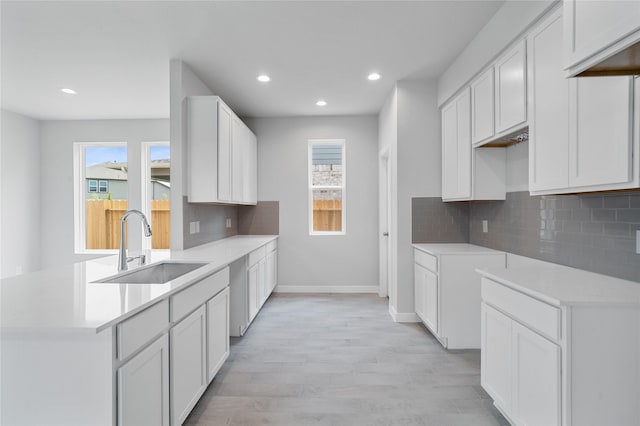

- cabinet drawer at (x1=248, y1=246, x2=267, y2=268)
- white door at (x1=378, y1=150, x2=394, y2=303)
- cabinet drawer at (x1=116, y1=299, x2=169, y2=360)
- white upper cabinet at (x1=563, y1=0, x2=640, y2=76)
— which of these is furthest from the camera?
white door at (x1=378, y1=150, x2=394, y2=303)

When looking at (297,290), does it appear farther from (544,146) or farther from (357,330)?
(544,146)

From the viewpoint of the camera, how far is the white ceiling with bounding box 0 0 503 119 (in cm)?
246

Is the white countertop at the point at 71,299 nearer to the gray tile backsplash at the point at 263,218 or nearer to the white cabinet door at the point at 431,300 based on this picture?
the white cabinet door at the point at 431,300

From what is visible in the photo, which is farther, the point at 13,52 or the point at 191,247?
the point at 191,247

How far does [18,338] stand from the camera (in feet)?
4.10

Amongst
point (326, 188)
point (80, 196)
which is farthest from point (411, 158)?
point (80, 196)

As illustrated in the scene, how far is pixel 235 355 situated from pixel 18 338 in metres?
1.92

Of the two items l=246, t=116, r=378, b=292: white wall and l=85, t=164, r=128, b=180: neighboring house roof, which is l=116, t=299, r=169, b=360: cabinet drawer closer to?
l=246, t=116, r=378, b=292: white wall

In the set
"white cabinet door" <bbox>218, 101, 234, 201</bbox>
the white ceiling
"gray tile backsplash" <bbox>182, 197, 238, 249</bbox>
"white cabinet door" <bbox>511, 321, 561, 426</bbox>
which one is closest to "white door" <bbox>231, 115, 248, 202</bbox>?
"white cabinet door" <bbox>218, 101, 234, 201</bbox>

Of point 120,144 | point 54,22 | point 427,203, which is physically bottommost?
point 427,203

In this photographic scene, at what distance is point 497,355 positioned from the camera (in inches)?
76.2

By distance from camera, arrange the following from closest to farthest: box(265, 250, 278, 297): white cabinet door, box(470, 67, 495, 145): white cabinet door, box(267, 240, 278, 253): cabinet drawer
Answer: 1. box(470, 67, 495, 145): white cabinet door
2. box(265, 250, 278, 297): white cabinet door
3. box(267, 240, 278, 253): cabinet drawer

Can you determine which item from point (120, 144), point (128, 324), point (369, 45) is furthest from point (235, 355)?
point (120, 144)

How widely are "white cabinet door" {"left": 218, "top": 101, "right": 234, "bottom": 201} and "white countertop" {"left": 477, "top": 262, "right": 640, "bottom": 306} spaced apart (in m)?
2.58
